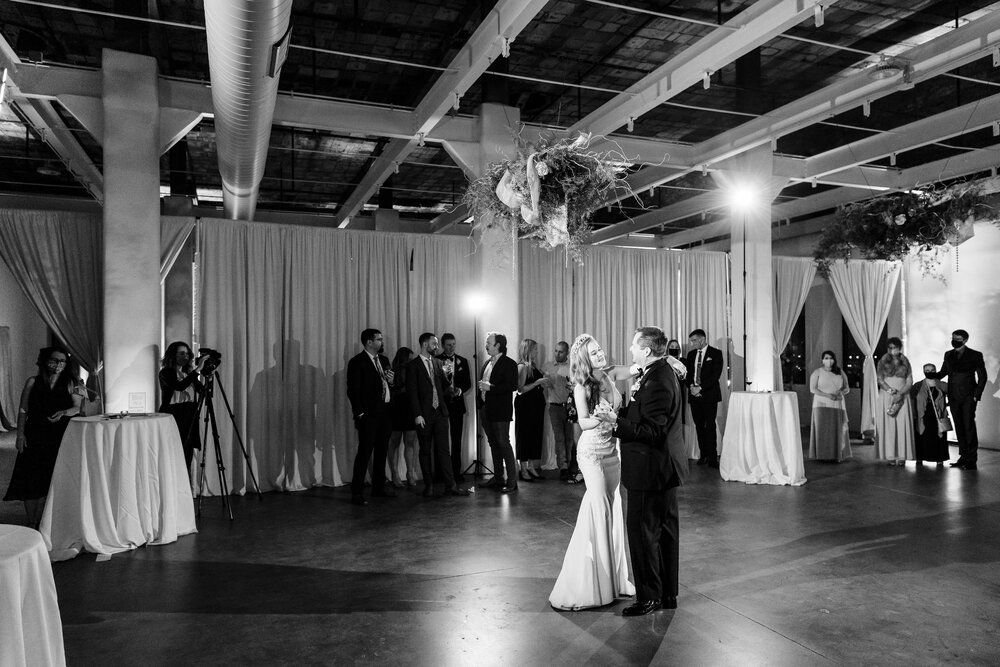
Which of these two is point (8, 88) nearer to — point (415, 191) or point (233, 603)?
point (233, 603)

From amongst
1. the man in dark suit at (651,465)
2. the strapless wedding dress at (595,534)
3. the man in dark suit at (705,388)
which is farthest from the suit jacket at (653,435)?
the man in dark suit at (705,388)

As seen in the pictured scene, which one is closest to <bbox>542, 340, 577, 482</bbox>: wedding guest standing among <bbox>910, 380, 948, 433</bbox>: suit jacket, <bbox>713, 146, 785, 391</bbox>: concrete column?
<bbox>713, 146, 785, 391</bbox>: concrete column

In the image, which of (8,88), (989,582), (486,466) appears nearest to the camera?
(989,582)

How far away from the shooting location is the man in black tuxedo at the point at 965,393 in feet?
28.0

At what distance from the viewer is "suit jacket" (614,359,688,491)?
12.1 feet

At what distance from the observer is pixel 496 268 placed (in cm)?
772

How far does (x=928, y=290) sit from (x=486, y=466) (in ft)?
26.7

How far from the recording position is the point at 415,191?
12727mm

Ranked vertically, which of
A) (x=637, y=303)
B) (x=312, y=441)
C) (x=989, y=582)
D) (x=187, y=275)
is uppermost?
(x=187, y=275)

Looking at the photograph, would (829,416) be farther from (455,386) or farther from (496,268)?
(455,386)

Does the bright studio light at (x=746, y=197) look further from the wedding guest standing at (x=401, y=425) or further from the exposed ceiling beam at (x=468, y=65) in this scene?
the wedding guest standing at (x=401, y=425)

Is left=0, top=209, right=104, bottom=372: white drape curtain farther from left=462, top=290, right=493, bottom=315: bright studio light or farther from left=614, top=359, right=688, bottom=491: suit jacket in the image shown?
left=614, top=359, right=688, bottom=491: suit jacket

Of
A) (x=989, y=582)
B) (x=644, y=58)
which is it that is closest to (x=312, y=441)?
(x=644, y=58)

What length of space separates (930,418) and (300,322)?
773 centimetres
